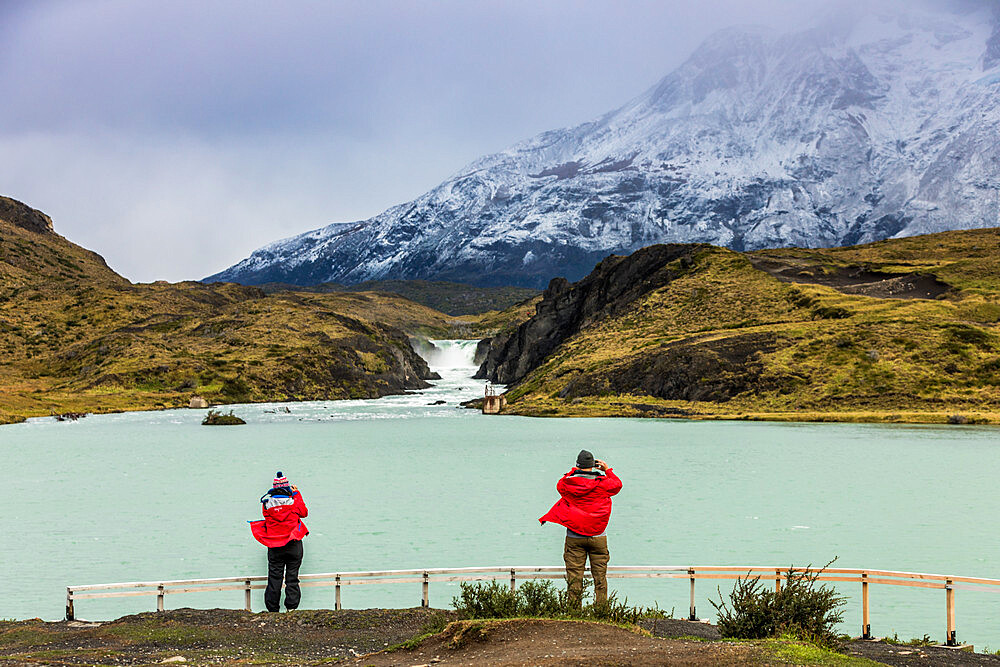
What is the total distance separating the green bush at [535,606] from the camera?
625 inches

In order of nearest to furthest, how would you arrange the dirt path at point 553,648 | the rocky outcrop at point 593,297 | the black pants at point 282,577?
1. the dirt path at point 553,648
2. the black pants at point 282,577
3. the rocky outcrop at point 593,297

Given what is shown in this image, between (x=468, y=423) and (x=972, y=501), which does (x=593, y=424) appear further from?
(x=972, y=501)

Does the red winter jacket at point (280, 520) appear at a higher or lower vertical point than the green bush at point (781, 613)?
higher

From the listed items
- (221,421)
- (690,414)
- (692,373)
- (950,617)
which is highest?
(692,373)

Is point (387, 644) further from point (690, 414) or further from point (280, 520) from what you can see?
point (690, 414)

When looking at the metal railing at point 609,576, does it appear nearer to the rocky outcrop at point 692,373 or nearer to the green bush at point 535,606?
the green bush at point 535,606

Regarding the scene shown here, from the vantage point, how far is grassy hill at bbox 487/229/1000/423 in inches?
3593

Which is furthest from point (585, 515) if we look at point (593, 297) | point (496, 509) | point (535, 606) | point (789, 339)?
point (593, 297)

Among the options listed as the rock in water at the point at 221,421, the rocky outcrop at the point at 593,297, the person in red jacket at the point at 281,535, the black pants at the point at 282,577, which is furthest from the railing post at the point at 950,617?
the rocky outcrop at the point at 593,297

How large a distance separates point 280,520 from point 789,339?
9708cm

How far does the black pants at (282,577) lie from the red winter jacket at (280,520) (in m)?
→ 0.24

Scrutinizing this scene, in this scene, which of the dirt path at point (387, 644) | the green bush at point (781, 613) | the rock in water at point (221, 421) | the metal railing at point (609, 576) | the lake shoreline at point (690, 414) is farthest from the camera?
the rock in water at point (221, 421)

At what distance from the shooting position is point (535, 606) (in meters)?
16.4

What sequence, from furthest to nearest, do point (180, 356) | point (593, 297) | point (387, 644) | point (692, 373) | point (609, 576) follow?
1. point (593, 297)
2. point (180, 356)
3. point (692, 373)
4. point (609, 576)
5. point (387, 644)
